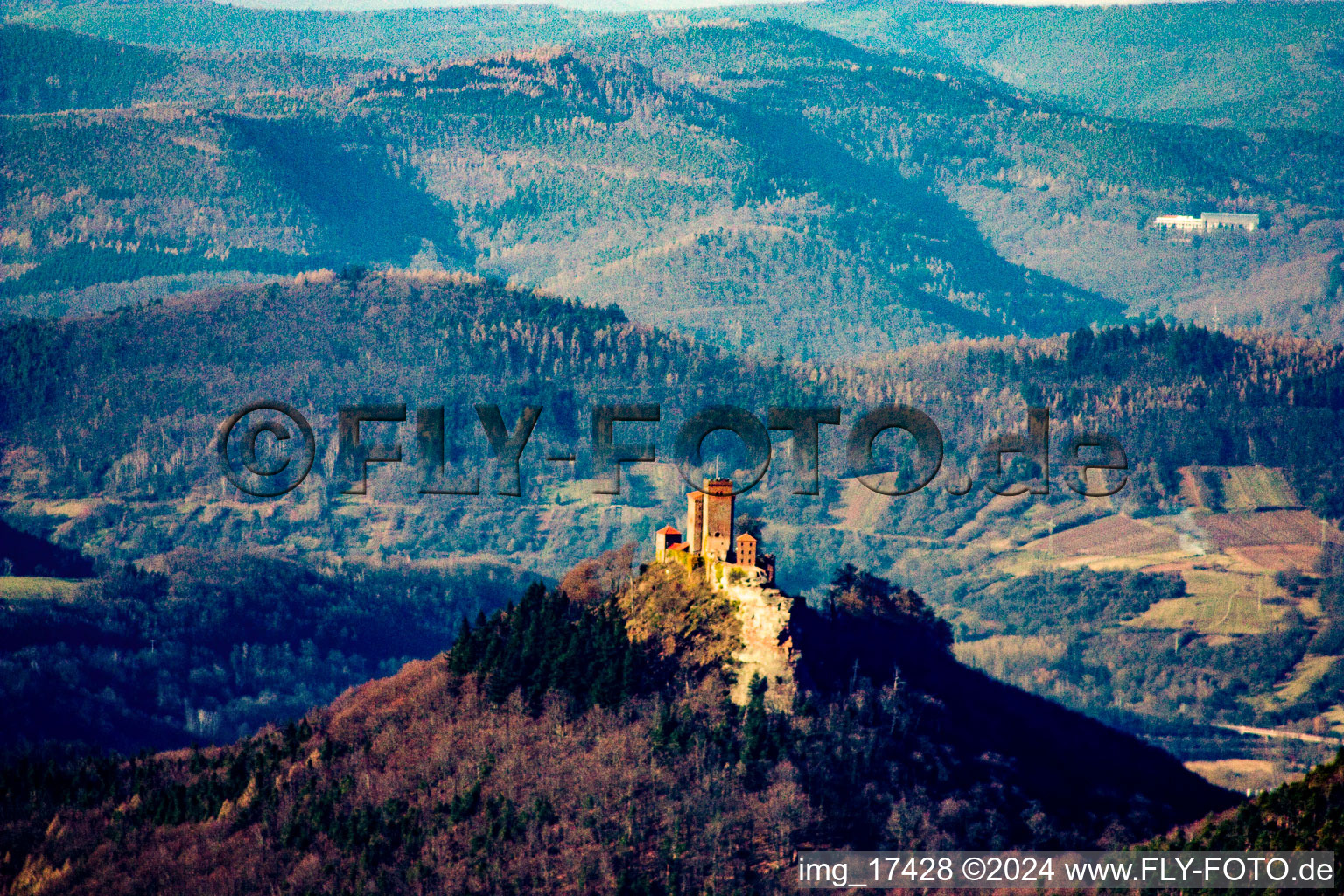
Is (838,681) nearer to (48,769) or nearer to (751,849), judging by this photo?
(751,849)

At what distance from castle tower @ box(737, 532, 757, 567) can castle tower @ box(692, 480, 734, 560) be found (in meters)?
0.56

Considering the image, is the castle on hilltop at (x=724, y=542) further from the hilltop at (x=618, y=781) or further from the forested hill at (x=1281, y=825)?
the forested hill at (x=1281, y=825)

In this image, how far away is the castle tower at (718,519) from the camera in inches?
4697

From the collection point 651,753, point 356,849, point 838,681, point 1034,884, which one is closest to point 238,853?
point 356,849

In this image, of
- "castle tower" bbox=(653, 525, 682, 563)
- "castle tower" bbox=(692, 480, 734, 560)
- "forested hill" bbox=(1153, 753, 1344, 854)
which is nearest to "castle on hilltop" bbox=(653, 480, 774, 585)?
"castle tower" bbox=(692, 480, 734, 560)

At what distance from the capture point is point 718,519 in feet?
392

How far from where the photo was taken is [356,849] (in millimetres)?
117375

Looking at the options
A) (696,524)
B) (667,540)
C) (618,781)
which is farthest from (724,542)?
(618,781)

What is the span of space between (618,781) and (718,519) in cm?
1516

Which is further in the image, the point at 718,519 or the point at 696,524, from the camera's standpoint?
the point at 696,524

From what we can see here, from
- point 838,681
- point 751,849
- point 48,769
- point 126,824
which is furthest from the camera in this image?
point 48,769

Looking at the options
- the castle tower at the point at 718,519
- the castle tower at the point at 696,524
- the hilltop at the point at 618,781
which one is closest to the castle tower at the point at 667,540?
the castle tower at the point at 696,524

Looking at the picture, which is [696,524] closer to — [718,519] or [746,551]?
[718,519]

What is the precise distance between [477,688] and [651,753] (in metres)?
14.7
